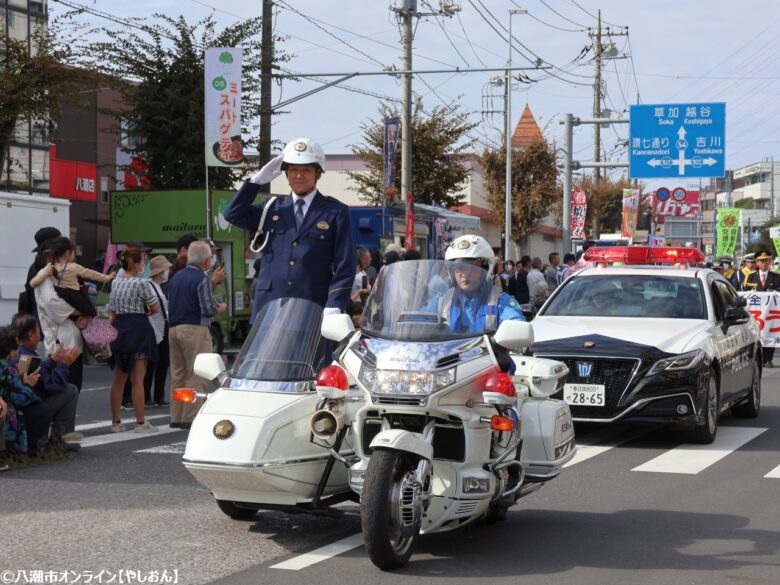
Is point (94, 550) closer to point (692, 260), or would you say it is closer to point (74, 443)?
point (74, 443)

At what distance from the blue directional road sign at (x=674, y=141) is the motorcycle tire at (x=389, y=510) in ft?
84.1

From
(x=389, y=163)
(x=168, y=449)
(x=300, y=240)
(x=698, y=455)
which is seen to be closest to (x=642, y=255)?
(x=698, y=455)

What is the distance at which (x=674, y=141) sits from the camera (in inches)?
1218

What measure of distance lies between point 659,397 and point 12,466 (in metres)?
5.26

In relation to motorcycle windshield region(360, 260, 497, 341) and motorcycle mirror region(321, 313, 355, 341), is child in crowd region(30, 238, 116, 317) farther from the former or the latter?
motorcycle windshield region(360, 260, 497, 341)

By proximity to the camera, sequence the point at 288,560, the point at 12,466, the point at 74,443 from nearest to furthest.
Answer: the point at 288,560 < the point at 12,466 < the point at 74,443

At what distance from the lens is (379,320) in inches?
256

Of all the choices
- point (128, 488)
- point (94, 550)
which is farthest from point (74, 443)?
A: point (94, 550)

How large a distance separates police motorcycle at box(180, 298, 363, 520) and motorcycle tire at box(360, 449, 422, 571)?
60 cm

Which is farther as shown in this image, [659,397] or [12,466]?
[659,397]

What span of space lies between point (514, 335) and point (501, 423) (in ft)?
1.50

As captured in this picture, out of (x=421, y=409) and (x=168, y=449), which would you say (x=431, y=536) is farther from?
(x=168, y=449)

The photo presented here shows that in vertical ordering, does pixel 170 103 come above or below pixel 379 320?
above

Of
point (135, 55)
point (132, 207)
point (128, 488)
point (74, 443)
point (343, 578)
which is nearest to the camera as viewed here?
point (343, 578)
